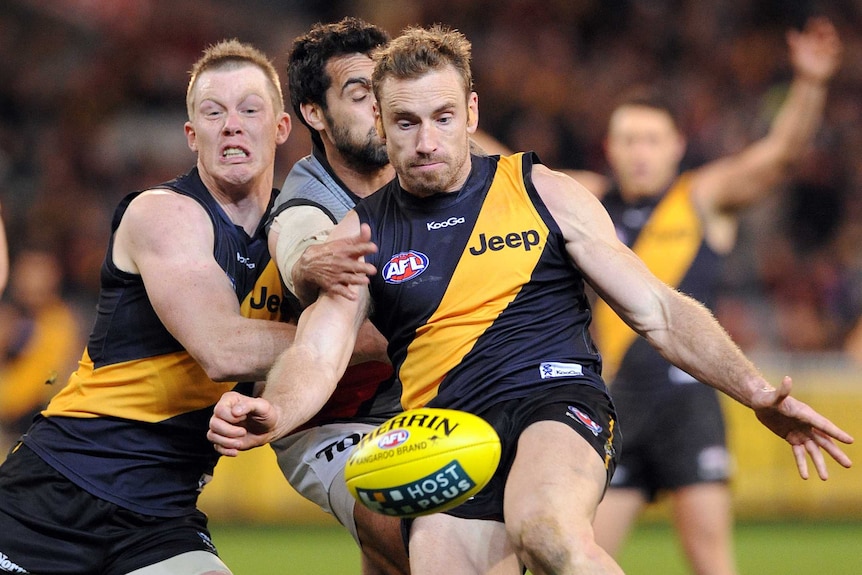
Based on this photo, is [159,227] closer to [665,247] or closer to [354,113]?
[354,113]

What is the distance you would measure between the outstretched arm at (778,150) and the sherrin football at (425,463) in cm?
384

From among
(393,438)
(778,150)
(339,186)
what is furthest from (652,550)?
(393,438)

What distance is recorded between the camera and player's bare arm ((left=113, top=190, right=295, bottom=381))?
4.62 m

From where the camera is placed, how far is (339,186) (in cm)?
530

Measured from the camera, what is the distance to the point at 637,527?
11.7 metres

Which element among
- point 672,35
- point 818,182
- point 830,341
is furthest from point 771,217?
point 672,35

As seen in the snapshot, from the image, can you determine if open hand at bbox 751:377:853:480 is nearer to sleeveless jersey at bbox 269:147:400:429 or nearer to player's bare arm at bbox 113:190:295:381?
sleeveless jersey at bbox 269:147:400:429

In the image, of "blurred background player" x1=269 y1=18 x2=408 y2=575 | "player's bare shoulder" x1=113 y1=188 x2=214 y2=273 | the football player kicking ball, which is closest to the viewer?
the football player kicking ball

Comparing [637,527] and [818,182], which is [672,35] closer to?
[818,182]

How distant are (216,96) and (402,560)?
1.97 m

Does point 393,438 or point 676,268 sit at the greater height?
point 393,438

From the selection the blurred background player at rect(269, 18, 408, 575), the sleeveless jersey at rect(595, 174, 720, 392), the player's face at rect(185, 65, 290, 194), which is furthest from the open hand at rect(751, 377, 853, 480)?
the sleeveless jersey at rect(595, 174, 720, 392)

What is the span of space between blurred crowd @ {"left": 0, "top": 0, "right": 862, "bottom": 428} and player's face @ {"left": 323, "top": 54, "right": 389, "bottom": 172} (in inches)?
326

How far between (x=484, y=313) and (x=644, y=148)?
3.28 metres
